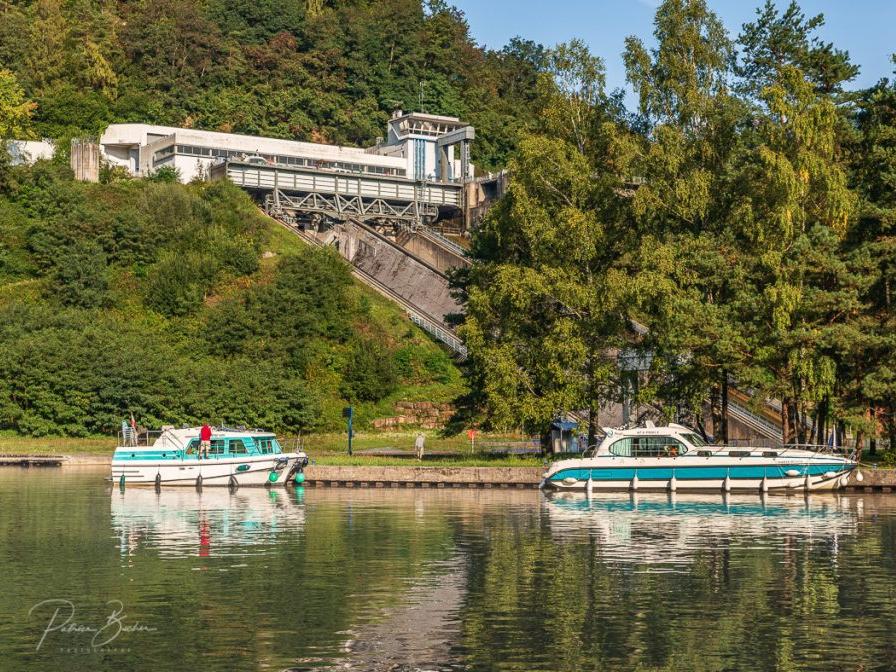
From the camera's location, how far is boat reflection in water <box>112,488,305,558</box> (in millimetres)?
34719

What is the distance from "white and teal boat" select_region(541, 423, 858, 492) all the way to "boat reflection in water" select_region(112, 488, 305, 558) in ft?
40.4

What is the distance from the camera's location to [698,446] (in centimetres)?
5147

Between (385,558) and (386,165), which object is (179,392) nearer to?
(385,558)

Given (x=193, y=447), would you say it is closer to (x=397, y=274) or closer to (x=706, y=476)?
(x=706, y=476)

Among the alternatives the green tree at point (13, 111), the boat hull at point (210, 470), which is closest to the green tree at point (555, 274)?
the boat hull at point (210, 470)

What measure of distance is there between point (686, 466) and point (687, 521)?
1030 centimetres

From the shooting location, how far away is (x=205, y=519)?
1702 inches

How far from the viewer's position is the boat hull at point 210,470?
57.3 metres

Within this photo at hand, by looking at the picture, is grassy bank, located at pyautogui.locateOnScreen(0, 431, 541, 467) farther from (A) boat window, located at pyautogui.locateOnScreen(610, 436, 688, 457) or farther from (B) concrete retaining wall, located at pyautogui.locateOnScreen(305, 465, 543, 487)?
(A) boat window, located at pyautogui.locateOnScreen(610, 436, 688, 457)

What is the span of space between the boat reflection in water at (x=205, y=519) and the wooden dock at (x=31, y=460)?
1730cm

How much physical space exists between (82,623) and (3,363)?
200 feet
